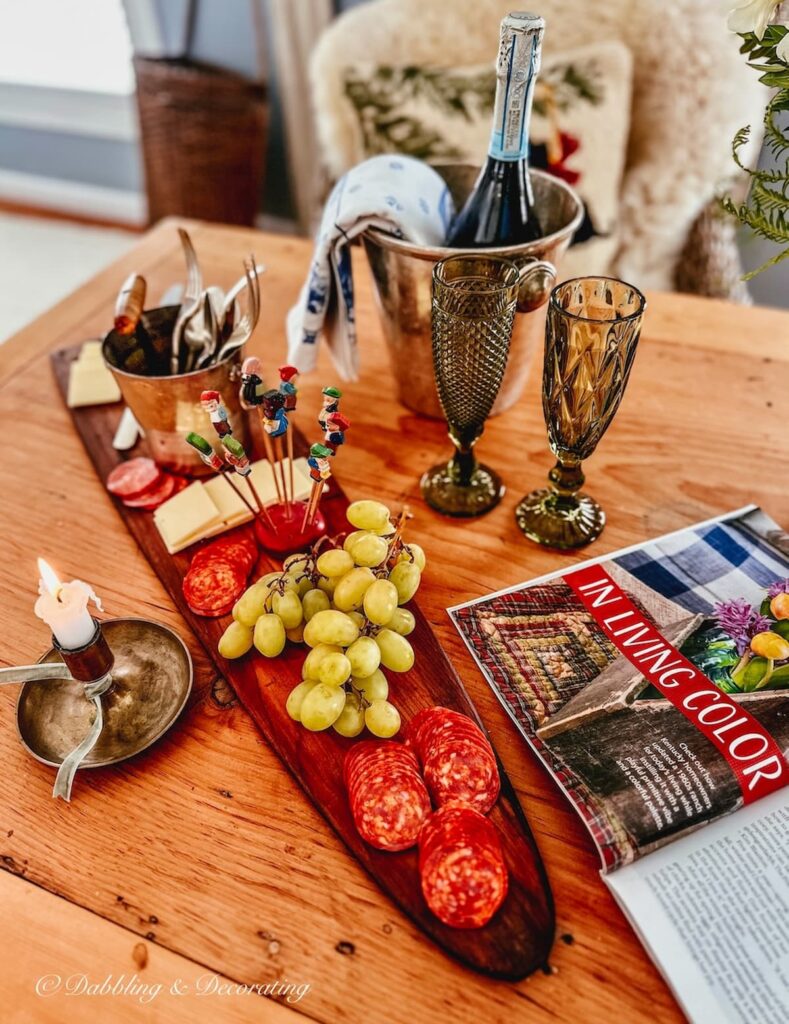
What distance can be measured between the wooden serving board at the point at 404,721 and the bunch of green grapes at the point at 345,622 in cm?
2

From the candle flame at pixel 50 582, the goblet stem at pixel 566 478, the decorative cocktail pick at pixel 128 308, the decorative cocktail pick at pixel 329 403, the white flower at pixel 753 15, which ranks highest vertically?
the white flower at pixel 753 15

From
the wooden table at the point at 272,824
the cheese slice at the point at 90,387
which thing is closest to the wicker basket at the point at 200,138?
the cheese slice at the point at 90,387

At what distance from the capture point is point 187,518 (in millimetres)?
765

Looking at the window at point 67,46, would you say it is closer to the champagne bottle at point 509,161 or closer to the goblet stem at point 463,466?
the champagne bottle at point 509,161

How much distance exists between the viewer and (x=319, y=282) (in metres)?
0.85

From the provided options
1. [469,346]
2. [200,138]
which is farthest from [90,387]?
[200,138]

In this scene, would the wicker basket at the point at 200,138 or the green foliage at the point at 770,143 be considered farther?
the wicker basket at the point at 200,138

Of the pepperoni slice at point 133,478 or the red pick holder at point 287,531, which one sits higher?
the red pick holder at point 287,531

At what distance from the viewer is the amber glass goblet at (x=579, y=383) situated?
649mm

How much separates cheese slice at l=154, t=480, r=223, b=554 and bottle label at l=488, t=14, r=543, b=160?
469 millimetres

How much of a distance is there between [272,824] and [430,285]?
1.71 ft

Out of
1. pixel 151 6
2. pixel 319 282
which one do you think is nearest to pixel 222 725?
pixel 319 282

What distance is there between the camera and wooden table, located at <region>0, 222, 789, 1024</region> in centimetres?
47

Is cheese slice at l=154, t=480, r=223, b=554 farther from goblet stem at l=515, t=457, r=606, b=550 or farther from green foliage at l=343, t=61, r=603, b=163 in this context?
green foliage at l=343, t=61, r=603, b=163
